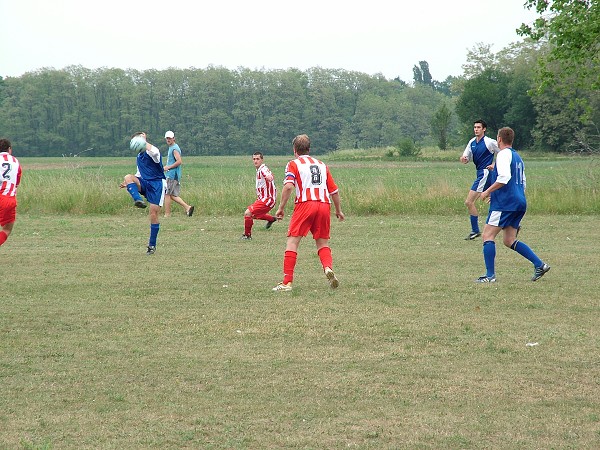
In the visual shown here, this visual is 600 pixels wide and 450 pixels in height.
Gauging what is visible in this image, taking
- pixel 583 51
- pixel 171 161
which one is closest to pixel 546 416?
pixel 171 161

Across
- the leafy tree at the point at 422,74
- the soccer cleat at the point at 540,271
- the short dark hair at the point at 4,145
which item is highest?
the leafy tree at the point at 422,74

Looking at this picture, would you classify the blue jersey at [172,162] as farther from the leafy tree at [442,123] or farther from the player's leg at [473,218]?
the leafy tree at [442,123]

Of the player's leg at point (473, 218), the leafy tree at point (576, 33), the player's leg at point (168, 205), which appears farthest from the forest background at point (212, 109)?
the player's leg at point (473, 218)

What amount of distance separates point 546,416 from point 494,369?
1.10 m

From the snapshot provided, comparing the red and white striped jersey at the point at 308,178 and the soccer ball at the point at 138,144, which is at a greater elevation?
the soccer ball at the point at 138,144

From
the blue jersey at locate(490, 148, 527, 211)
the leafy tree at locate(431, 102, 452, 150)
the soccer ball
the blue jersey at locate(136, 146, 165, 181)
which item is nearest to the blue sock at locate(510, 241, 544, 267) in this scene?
the blue jersey at locate(490, 148, 527, 211)

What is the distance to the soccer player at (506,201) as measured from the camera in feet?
33.3

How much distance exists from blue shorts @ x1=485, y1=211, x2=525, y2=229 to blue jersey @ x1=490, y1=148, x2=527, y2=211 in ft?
0.21

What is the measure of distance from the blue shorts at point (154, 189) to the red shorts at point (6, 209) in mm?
2363

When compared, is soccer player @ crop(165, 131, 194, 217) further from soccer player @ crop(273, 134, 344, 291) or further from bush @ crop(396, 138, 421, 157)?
bush @ crop(396, 138, 421, 157)

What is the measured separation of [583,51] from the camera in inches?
888

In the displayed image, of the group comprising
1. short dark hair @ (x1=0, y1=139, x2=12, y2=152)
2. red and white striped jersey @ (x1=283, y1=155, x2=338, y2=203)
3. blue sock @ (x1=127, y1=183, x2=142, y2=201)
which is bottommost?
blue sock @ (x1=127, y1=183, x2=142, y2=201)

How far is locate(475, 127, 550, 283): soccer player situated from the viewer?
1014 cm

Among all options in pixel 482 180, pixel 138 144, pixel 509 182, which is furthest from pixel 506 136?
pixel 138 144
